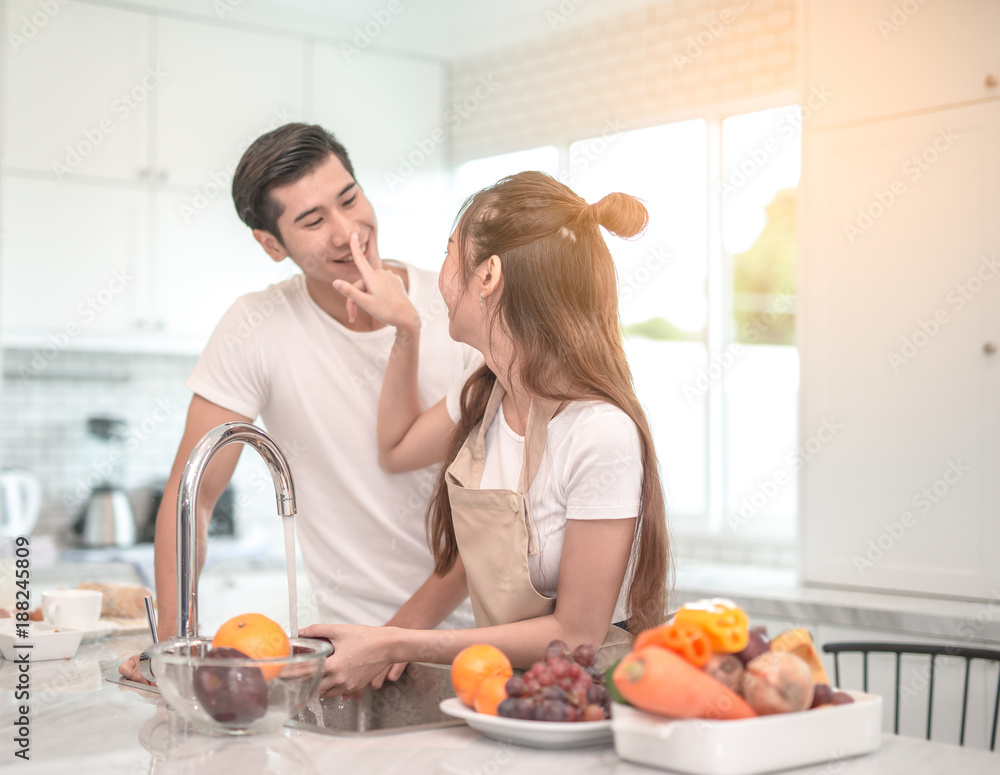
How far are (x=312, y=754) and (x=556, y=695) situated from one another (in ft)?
0.87

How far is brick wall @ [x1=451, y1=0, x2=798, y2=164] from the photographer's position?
3771 millimetres

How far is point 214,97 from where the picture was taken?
13.3 ft

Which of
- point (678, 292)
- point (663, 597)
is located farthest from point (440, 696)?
point (678, 292)

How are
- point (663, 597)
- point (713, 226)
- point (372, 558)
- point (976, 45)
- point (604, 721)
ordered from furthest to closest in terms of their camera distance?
point (713, 226)
point (976, 45)
point (372, 558)
point (663, 597)
point (604, 721)

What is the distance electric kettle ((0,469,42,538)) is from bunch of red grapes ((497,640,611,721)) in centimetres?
312

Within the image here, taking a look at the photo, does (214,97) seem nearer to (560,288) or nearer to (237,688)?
(560,288)

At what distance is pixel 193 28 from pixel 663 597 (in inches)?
133

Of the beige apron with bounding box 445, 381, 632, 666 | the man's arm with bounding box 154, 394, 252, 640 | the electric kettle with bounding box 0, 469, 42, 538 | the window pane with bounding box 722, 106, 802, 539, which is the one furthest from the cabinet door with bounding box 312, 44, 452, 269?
the beige apron with bounding box 445, 381, 632, 666

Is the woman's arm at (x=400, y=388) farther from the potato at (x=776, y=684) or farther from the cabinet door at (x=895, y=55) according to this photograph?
the cabinet door at (x=895, y=55)

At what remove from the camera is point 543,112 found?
14.8 ft

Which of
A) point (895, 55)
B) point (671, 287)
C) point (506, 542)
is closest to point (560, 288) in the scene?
point (506, 542)

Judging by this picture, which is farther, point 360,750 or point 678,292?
point 678,292

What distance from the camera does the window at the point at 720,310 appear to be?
3832 mm

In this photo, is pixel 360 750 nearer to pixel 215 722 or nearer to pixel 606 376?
pixel 215 722
